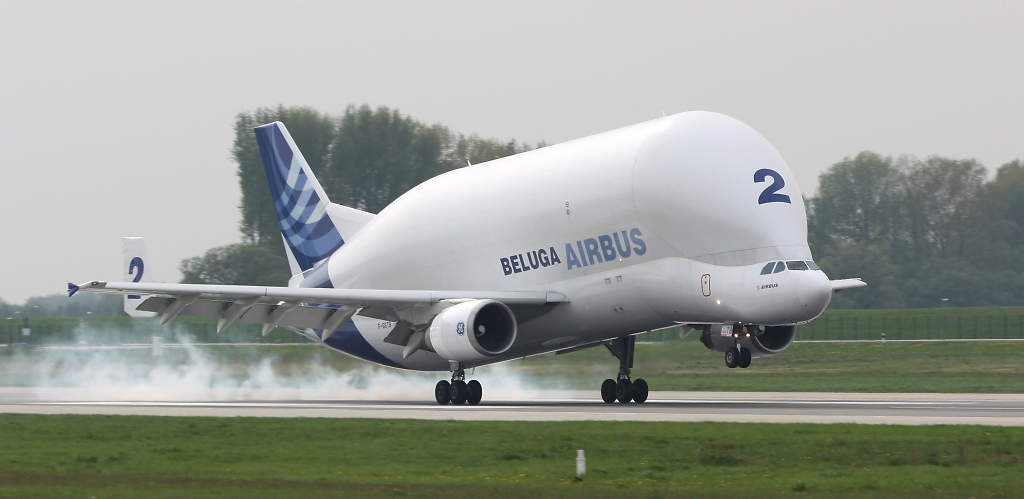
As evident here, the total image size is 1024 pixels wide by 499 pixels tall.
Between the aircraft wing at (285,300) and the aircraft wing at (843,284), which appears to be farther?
the aircraft wing at (843,284)

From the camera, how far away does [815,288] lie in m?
30.0

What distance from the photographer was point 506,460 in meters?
20.3

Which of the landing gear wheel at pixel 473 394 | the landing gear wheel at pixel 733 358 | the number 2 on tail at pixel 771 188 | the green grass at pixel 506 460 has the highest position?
the number 2 on tail at pixel 771 188

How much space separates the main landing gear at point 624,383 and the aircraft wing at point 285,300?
2.81 meters

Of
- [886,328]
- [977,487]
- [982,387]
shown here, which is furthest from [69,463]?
[886,328]

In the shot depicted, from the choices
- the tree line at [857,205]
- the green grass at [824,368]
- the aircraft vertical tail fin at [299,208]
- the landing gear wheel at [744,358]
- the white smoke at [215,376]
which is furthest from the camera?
the tree line at [857,205]

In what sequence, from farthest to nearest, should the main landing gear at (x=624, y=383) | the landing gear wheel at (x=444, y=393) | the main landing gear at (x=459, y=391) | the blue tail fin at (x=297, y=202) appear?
the blue tail fin at (x=297, y=202) < the main landing gear at (x=624, y=383) < the landing gear wheel at (x=444, y=393) < the main landing gear at (x=459, y=391)

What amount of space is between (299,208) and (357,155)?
59505mm

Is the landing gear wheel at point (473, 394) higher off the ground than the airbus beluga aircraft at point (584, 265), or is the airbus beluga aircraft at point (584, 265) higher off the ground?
the airbus beluga aircraft at point (584, 265)

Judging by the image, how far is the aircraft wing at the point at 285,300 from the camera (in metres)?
34.3

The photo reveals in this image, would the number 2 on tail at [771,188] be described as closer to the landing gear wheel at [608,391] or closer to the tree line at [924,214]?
the landing gear wheel at [608,391]

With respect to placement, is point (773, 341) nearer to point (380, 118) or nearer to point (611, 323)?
point (611, 323)

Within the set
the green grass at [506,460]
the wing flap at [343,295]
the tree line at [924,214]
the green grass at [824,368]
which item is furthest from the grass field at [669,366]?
the tree line at [924,214]

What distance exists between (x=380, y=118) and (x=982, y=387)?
7382cm
